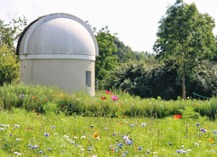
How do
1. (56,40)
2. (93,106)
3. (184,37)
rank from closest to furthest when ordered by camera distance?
(93,106)
(56,40)
(184,37)

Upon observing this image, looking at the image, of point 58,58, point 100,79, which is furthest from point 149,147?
point 100,79

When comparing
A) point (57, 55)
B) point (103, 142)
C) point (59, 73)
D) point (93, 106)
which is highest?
point (57, 55)

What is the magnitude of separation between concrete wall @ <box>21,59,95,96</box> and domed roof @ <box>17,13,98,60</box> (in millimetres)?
275

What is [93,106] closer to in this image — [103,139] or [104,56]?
[103,139]

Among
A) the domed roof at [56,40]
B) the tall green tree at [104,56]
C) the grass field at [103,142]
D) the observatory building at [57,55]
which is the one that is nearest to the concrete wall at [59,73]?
the observatory building at [57,55]

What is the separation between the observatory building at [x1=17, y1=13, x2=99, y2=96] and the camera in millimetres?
18150

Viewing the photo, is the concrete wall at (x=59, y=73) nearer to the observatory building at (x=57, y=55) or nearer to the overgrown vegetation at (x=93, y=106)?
the observatory building at (x=57, y=55)

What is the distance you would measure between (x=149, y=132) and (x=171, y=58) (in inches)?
842

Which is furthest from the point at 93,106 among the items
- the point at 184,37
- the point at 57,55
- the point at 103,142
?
the point at 184,37

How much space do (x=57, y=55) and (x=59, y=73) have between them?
31.8 inches

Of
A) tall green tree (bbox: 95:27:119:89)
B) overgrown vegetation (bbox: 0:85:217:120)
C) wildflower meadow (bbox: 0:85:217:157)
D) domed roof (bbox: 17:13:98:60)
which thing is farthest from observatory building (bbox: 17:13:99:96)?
tall green tree (bbox: 95:27:119:89)

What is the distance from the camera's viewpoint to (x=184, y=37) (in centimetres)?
2612

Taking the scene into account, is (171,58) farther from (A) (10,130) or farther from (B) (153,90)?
(A) (10,130)

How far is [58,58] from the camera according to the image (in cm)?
1816
